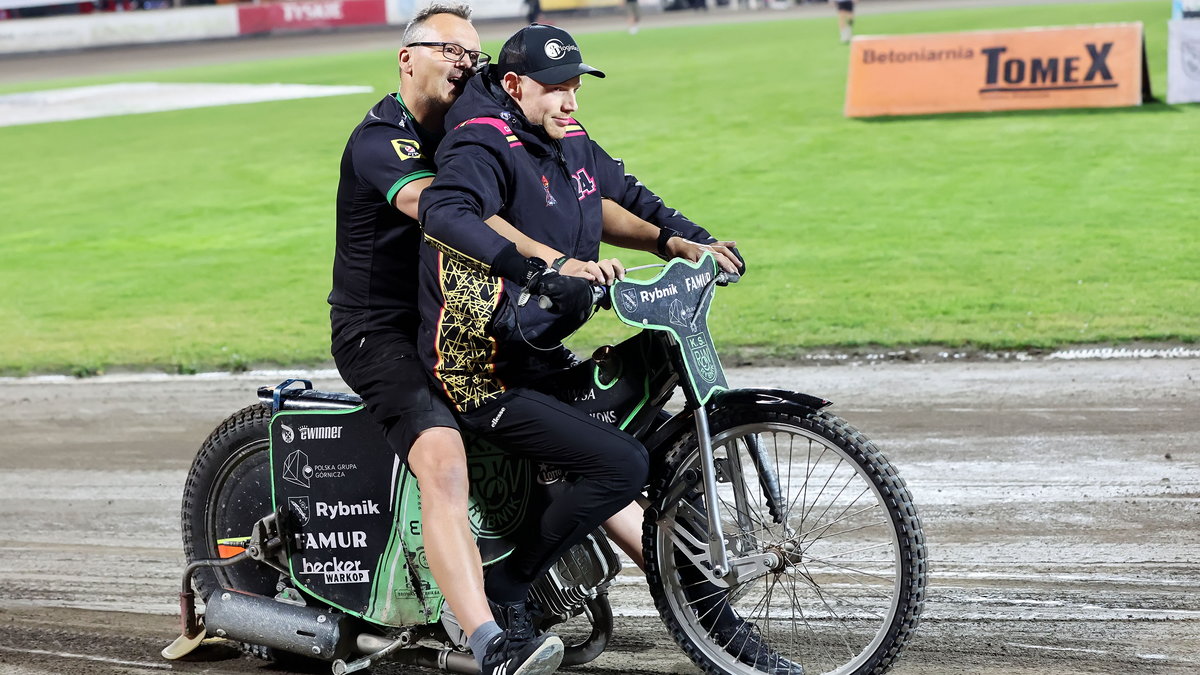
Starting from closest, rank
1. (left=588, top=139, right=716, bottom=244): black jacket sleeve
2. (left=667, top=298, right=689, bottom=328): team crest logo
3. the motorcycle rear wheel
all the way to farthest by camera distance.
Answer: (left=667, top=298, right=689, bottom=328): team crest logo, (left=588, top=139, right=716, bottom=244): black jacket sleeve, the motorcycle rear wheel

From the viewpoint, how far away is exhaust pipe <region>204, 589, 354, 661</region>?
4324 millimetres

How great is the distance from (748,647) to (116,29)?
4887 cm

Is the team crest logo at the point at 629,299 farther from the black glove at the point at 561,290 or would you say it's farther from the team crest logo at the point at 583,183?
the team crest logo at the point at 583,183

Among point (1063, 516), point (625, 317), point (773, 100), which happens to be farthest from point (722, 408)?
point (773, 100)

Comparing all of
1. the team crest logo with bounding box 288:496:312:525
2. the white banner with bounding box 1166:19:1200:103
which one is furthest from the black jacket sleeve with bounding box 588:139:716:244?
the white banner with bounding box 1166:19:1200:103

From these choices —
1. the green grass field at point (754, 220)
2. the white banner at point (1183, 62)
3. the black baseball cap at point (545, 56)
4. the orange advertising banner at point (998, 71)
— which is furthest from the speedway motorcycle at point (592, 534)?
the white banner at point (1183, 62)

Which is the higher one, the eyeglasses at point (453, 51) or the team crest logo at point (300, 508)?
the eyeglasses at point (453, 51)

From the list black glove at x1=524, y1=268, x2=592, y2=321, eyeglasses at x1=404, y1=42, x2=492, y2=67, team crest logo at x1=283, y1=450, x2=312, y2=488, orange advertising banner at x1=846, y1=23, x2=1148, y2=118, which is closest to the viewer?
black glove at x1=524, y1=268, x2=592, y2=321

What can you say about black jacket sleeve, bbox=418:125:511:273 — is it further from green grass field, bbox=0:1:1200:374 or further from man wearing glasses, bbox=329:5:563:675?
green grass field, bbox=0:1:1200:374

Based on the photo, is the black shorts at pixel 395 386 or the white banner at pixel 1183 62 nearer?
the black shorts at pixel 395 386

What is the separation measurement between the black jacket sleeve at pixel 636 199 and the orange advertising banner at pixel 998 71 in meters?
14.8

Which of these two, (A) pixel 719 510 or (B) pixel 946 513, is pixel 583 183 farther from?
(B) pixel 946 513

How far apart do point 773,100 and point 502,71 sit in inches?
704

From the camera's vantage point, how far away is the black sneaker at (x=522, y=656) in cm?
380
